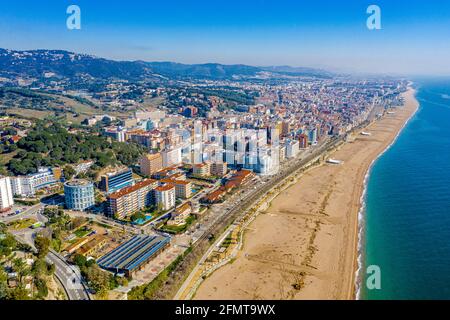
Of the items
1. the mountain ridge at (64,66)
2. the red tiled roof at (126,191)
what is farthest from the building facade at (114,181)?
the mountain ridge at (64,66)

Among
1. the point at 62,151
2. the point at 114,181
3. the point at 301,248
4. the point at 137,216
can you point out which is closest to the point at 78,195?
the point at 114,181

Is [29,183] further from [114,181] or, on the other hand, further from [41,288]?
[41,288]

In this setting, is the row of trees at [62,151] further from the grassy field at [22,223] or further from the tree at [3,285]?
the tree at [3,285]

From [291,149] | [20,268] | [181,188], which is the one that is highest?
[291,149]

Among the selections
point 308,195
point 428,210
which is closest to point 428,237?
point 428,210

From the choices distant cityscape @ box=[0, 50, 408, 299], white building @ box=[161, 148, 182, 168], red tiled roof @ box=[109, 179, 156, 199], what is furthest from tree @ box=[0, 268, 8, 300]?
white building @ box=[161, 148, 182, 168]

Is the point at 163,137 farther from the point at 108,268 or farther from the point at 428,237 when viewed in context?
the point at 428,237
